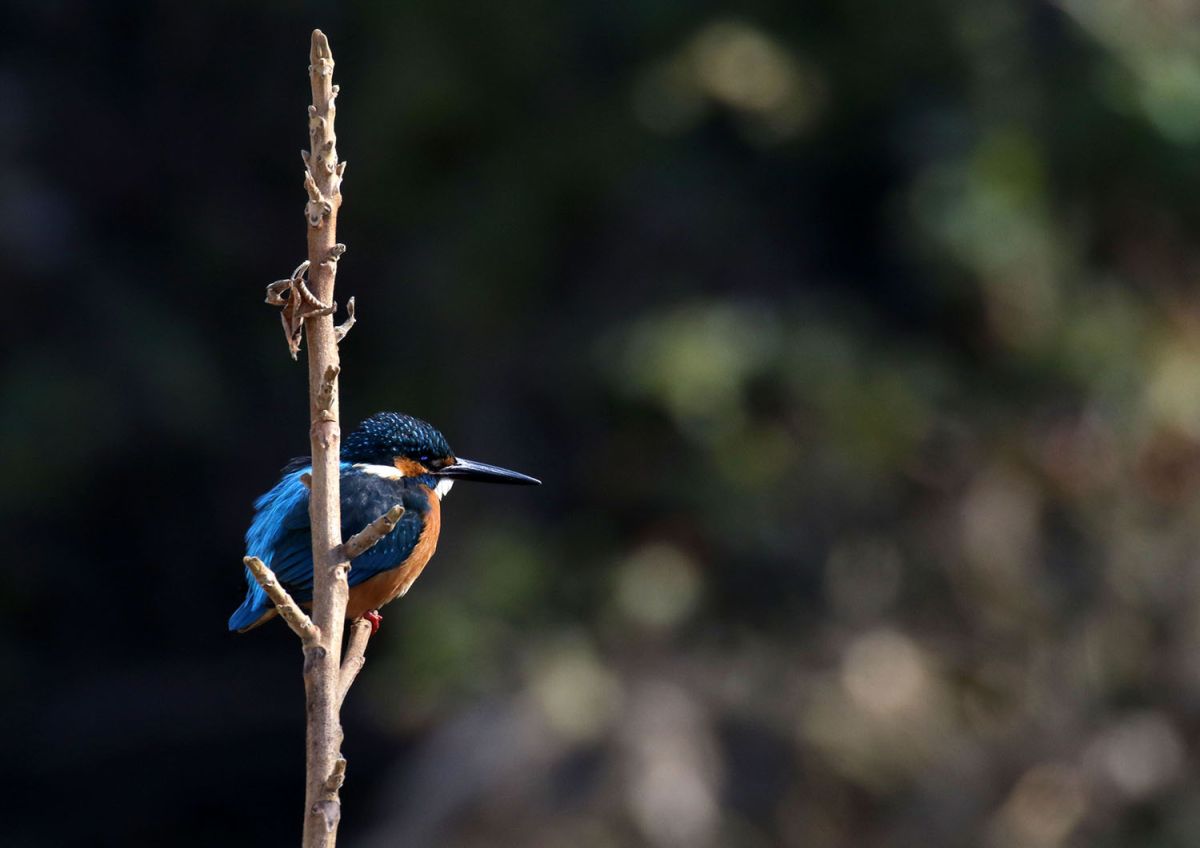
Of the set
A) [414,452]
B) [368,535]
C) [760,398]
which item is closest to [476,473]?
[414,452]

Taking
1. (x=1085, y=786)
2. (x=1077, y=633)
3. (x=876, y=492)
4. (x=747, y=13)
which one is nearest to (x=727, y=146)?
(x=747, y=13)

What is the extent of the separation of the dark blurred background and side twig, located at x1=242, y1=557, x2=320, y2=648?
4.71 meters

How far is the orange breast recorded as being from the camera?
211 cm

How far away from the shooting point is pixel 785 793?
6.39 meters

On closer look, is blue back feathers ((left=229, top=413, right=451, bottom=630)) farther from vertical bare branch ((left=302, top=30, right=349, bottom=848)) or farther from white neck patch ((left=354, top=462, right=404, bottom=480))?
vertical bare branch ((left=302, top=30, right=349, bottom=848))

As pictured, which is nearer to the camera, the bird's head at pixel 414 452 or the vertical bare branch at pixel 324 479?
the vertical bare branch at pixel 324 479

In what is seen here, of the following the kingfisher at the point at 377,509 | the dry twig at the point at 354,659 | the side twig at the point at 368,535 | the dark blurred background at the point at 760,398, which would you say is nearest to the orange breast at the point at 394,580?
the kingfisher at the point at 377,509

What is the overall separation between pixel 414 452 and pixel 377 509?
0.12m

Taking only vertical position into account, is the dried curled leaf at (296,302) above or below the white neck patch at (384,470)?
above

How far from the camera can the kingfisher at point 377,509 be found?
206 cm

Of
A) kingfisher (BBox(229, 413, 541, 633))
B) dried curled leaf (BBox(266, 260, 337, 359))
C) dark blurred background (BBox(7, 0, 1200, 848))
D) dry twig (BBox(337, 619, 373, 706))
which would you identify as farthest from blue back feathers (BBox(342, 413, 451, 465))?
dark blurred background (BBox(7, 0, 1200, 848))

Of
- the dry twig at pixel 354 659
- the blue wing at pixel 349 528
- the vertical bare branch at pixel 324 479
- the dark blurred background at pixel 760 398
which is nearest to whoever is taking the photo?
the vertical bare branch at pixel 324 479

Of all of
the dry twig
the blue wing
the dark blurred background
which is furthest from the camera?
the dark blurred background

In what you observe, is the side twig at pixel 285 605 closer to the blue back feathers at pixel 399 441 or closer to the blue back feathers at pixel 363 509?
the blue back feathers at pixel 363 509
